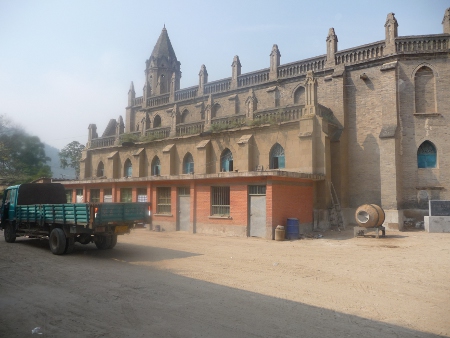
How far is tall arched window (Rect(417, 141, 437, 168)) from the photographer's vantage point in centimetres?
2114

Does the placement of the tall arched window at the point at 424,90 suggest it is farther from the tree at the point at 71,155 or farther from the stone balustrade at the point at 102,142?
the tree at the point at 71,155

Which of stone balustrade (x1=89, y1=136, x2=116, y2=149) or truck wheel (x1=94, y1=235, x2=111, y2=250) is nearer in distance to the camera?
truck wheel (x1=94, y1=235, x2=111, y2=250)

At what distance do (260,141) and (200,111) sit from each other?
11031 mm

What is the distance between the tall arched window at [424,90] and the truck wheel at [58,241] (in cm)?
2124

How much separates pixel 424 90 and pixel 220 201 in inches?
587

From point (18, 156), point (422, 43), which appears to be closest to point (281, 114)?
point (422, 43)

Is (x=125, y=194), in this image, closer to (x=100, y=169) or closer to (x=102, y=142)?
(x=100, y=169)

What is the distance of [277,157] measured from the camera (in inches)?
850

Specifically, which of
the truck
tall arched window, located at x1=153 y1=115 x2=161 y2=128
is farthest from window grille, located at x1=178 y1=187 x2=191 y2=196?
tall arched window, located at x1=153 y1=115 x2=161 y2=128

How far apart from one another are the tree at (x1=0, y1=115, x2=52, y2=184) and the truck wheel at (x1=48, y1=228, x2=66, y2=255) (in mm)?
29785

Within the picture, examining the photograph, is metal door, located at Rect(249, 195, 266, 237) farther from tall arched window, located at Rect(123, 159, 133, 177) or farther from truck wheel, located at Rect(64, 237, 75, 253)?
tall arched window, located at Rect(123, 159, 133, 177)

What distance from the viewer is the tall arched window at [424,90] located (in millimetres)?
21516

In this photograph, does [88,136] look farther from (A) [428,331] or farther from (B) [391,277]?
(A) [428,331]

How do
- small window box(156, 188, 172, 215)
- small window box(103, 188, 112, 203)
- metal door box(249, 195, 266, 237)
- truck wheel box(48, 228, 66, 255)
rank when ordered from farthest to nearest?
small window box(103, 188, 112, 203) → small window box(156, 188, 172, 215) → metal door box(249, 195, 266, 237) → truck wheel box(48, 228, 66, 255)
